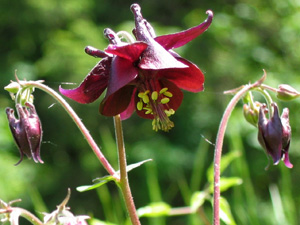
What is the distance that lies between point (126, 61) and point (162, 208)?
3.12ft

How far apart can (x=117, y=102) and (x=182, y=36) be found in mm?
298

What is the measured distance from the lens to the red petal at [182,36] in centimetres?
154

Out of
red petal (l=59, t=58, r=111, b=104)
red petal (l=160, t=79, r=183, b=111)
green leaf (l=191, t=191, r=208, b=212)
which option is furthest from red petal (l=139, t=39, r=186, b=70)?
green leaf (l=191, t=191, r=208, b=212)

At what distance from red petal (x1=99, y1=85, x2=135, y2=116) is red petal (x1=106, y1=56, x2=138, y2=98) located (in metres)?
0.09

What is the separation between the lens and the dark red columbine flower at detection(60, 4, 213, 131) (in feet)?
4.95

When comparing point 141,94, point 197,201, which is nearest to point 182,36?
point 141,94

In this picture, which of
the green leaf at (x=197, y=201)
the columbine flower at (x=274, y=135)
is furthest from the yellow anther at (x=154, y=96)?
the green leaf at (x=197, y=201)

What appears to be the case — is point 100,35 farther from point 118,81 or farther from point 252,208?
point 118,81

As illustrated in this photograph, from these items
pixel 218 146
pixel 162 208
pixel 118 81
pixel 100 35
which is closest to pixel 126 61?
pixel 118 81

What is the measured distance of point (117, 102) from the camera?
5.52 feet

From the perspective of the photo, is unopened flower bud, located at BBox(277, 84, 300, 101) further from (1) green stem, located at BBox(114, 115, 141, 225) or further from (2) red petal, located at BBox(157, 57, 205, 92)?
(1) green stem, located at BBox(114, 115, 141, 225)

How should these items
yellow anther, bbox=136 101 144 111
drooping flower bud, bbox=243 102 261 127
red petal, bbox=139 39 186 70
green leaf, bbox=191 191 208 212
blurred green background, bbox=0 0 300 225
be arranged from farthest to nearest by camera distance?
blurred green background, bbox=0 0 300 225, green leaf, bbox=191 191 208 212, drooping flower bud, bbox=243 102 261 127, yellow anther, bbox=136 101 144 111, red petal, bbox=139 39 186 70

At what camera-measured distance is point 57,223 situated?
1628 millimetres

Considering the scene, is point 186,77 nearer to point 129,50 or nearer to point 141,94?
point 141,94
